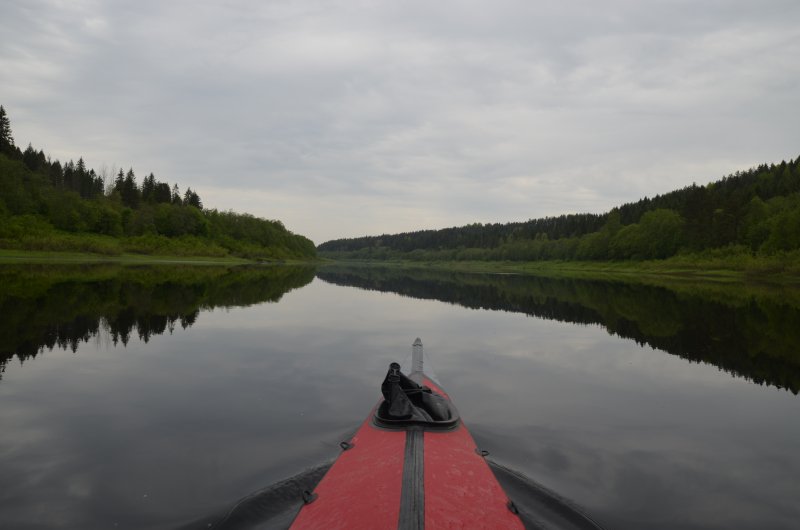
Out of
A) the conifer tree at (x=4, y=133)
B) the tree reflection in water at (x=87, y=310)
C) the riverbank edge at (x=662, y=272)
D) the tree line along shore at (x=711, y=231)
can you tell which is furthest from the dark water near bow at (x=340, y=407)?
the conifer tree at (x=4, y=133)

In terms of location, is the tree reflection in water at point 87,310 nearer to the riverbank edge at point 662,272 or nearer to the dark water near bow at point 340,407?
the dark water near bow at point 340,407

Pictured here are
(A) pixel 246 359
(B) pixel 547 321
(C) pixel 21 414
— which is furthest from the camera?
(B) pixel 547 321

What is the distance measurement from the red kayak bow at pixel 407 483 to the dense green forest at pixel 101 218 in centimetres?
7316

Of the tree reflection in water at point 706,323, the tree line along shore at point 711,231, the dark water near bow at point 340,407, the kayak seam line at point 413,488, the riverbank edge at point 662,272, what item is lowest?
the dark water near bow at point 340,407

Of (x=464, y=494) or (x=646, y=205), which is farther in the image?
(x=646, y=205)

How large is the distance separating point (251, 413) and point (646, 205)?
14948 centimetres

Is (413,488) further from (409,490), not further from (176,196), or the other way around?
(176,196)

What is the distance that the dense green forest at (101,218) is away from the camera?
235 feet

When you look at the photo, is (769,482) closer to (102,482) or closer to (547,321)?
(102,482)

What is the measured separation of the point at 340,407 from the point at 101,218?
96.7m

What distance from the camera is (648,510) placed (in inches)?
263

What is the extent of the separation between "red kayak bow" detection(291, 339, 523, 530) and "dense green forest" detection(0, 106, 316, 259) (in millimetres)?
73158

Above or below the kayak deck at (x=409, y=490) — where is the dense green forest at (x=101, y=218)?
above

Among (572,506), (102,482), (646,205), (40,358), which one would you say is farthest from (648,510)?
(646,205)
